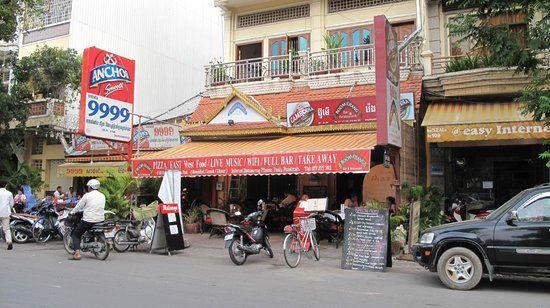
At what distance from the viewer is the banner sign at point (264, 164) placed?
37.0 feet

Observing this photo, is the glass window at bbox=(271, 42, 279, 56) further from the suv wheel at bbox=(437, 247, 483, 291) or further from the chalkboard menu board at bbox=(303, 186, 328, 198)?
the suv wheel at bbox=(437, 247, 483, 291)

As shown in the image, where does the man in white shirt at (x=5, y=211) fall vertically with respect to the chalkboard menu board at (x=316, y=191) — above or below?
below

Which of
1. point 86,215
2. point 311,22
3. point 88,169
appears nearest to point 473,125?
point 311,22

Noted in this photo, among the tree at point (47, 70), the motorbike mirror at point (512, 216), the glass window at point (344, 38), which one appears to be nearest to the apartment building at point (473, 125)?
the glass window at point (344, 38)

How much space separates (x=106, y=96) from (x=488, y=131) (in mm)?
10610

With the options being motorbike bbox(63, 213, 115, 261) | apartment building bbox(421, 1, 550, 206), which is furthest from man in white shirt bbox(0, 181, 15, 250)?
apartment building bbox(421, 1, 550, 206)

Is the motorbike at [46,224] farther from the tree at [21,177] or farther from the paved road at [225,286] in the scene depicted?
the tree at [21,177]

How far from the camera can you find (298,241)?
9.59 meters

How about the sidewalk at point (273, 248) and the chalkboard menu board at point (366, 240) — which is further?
the sidewalk at point (273, 248)

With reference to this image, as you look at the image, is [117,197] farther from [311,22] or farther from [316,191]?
[311,22]

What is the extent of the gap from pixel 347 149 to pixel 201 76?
16427mm

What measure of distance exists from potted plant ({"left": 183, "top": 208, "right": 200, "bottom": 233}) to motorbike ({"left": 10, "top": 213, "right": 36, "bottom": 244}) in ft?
14.2

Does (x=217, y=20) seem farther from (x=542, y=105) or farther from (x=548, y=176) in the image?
(x=542, y=105)

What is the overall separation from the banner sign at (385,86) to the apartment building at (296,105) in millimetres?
1120
